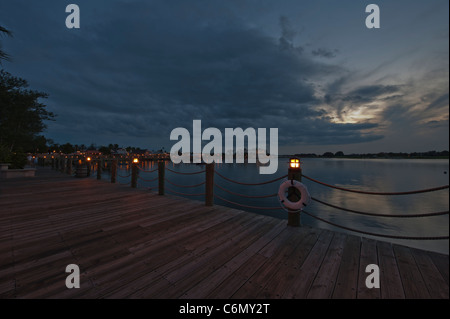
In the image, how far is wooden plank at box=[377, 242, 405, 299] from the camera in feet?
6.51

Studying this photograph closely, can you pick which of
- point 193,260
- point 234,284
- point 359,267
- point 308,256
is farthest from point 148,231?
point 359,267

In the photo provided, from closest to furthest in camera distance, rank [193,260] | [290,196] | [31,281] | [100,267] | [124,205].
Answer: [31,281], [100,267], [193,260], [290,196], [124,205]

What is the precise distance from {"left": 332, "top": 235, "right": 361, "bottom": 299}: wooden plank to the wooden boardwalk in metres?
0.01

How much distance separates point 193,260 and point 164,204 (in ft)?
10.5

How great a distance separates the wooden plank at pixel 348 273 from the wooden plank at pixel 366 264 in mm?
41

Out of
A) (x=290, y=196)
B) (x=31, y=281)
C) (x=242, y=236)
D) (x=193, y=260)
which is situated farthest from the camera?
(x=290, y=196)

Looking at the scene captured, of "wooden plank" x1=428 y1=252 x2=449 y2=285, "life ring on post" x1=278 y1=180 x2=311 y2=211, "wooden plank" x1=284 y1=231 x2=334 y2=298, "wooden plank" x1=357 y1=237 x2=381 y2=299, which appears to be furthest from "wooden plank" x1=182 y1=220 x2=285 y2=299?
"wooden plank" x1=428 y1=252 x2=449 y2=285

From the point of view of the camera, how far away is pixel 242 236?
133 inches

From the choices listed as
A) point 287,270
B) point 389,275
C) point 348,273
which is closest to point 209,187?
point 287,270

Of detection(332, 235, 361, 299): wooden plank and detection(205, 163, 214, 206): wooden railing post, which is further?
detection(205, 163, 214, 206): wooden railing post

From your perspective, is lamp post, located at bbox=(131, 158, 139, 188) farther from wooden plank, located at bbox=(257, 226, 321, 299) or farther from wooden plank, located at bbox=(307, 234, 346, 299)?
wooden plank, located at bbox=(307, 234, 346, 299)

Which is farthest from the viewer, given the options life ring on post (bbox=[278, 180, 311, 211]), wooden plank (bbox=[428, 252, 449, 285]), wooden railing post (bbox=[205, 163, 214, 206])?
wooden railing post (bbox=[205, 163, 214, 206])

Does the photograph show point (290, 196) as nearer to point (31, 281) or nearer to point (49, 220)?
point (31, 281)

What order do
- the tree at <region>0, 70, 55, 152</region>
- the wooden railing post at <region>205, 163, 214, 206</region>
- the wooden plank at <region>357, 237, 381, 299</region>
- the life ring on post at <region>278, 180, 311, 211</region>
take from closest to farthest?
the wooden plank at <region>357, 237, 381, 299</region> → the life ring on post at <region>278, 180, 311, 211</region> → the wooden railing post at <region>205, 163, 214, 206</region> → the tree at <region>0, 70, 55, 152</region>
